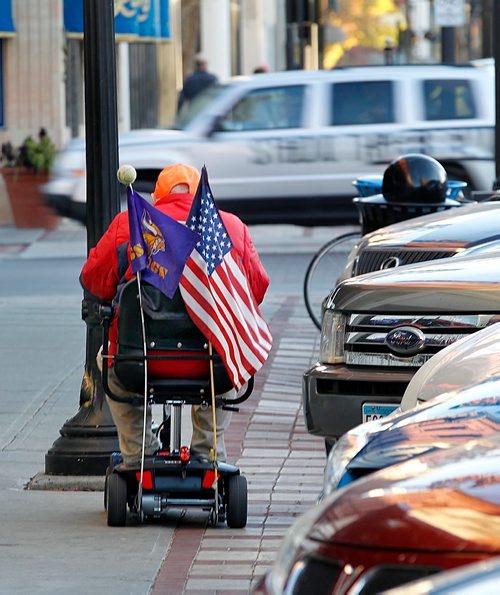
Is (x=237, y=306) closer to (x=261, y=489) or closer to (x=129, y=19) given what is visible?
(x=261, y=489)

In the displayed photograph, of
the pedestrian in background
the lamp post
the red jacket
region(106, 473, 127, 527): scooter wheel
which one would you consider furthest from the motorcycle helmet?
the pedestrian in background

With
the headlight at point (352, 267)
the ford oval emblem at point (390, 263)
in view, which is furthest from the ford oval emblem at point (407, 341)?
the headlight at point (352, 267)

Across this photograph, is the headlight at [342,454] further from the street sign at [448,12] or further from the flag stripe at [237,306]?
the street sign at [448,12]

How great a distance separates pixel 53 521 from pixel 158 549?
679 mm

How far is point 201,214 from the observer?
6582 mm

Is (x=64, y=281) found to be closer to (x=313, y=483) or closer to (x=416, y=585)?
(x=313, y=483)

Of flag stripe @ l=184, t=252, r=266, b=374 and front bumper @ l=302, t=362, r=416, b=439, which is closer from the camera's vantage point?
flag stripe @ l=184, t=252, r=266, b=374

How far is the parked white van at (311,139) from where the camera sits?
18.5 metres

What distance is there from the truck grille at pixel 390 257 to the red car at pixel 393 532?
4.80m

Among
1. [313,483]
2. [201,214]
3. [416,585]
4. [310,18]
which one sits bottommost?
[313,483]

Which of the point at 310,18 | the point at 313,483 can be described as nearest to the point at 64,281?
the point at 313,483

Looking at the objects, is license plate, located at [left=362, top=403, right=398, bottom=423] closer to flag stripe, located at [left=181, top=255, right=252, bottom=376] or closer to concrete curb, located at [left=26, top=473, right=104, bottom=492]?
flag stripe, located at [left=181, top=255, right=252, bottom=376]

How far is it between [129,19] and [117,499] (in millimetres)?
18306

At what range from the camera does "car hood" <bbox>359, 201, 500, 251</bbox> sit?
838 cm
